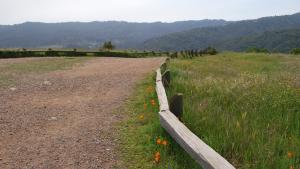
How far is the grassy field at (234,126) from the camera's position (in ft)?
17.0

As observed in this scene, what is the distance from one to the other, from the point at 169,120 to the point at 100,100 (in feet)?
16.7

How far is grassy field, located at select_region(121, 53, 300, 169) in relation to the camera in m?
5.18

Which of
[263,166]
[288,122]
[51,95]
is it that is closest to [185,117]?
[288,122]

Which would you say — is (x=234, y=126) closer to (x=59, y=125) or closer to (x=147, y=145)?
(x=147, y=145)

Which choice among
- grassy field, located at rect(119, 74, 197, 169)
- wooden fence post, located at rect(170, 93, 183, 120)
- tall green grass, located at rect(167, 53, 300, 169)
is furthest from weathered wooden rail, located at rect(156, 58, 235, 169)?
tall green grass, located at rect(167, 53, 300, 169)

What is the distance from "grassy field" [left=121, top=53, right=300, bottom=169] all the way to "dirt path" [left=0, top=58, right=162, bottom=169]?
0.51 metres

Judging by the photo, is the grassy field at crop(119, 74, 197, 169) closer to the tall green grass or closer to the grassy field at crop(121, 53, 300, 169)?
the grassy field at crop(121, 53, 300, 169)

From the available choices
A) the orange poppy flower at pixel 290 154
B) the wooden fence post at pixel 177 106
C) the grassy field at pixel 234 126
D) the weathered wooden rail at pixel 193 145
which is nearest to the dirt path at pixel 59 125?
the grassy field at pixel 234 126

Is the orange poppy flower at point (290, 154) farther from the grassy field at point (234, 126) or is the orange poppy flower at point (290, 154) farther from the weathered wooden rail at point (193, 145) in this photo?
the weathered wooden rail at point (193, 145)

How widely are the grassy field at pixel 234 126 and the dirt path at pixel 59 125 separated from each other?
1.67ft

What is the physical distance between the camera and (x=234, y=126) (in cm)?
608

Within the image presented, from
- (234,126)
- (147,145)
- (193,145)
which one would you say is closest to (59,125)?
(147,145)

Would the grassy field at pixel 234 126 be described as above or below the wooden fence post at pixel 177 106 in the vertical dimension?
below

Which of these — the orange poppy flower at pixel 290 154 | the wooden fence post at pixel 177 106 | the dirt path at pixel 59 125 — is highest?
the wooden fence post at pixel 177 106
